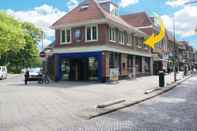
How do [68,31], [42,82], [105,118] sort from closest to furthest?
1. [105,118]
2. [42,82]
3. [68,31]

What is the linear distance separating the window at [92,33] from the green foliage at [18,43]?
83.9ft

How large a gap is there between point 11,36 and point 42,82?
30012 mm

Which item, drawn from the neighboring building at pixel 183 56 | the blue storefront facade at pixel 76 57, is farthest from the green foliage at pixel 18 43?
the neighboring building at pixel 183 56

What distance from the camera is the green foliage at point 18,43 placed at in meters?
53.5

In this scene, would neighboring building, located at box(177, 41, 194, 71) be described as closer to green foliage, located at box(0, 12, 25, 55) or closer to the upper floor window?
green foliage, located at box(0, 12, 25, 55)

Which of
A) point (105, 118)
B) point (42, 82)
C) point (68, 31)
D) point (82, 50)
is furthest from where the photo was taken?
point (68, 31)

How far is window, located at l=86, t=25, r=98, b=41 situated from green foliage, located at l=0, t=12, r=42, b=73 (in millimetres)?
25585

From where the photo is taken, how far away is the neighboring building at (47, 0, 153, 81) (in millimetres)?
→ 29406

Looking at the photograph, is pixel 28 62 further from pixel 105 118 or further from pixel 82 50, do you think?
pixel 105 118

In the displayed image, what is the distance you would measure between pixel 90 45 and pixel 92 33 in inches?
51.2

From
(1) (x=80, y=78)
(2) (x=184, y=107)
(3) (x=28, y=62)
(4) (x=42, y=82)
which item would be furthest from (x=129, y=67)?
(3) (x=28, y=62)

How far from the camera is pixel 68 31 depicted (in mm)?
32219

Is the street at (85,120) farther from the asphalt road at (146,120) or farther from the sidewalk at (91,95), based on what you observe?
the sidewalk at (91,95)

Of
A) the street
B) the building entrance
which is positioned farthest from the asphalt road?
the building entrance
